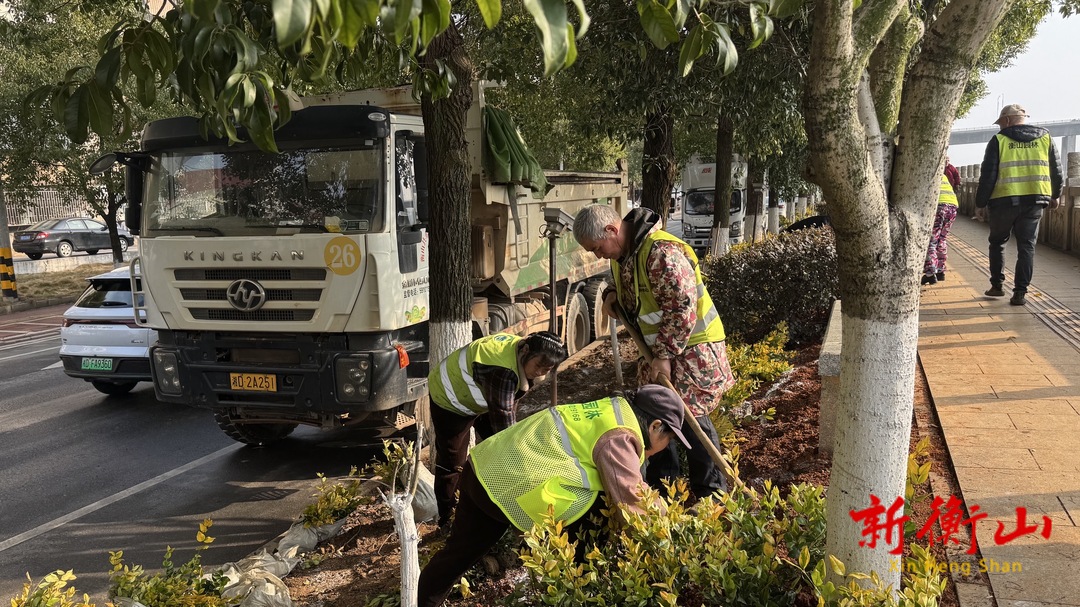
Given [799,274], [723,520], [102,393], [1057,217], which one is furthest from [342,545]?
[1057,217]

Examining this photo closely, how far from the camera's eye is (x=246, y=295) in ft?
18.9

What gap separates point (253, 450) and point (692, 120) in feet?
20.7

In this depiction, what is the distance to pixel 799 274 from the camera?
731 cm

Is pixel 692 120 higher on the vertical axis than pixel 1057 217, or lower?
higher

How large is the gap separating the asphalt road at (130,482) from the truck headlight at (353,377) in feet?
2.73

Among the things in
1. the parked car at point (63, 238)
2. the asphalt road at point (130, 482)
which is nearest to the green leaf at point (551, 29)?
the asphalt road at point (130, 482)

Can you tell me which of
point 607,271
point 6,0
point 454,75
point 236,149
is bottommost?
point 607,271

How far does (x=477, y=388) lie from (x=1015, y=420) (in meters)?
3.03

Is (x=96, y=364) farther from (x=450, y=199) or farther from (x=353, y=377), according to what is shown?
(x=450, y=199)

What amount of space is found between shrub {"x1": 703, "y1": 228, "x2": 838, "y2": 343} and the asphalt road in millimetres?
3638

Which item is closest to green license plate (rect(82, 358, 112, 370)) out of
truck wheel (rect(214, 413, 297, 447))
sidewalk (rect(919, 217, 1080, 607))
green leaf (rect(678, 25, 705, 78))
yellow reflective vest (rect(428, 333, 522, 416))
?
truck wheel (rect(214, 413, 297, 447))

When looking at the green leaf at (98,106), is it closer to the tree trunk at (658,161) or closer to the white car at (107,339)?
the white car at (107,339)

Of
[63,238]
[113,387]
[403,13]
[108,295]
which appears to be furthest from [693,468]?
[63,238]

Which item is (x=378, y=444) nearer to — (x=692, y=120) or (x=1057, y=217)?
(x=692, y=120)
